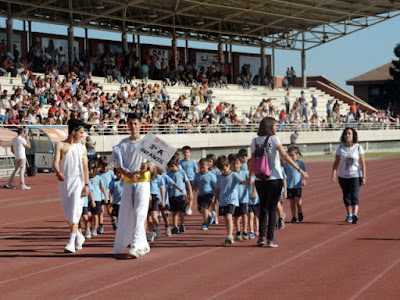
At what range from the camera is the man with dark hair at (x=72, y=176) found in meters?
9.30

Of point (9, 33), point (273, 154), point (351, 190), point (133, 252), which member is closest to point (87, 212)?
point (133, 252)

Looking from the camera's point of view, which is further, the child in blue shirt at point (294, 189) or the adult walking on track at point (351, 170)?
the child in blue shirt at point (294, 189)

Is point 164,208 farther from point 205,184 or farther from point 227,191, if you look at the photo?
point 227,191

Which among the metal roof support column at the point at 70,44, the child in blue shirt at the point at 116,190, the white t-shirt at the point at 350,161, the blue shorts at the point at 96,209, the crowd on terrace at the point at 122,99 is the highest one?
the metal roof support column at the point at 70,44

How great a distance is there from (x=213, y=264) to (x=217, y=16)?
38755mm

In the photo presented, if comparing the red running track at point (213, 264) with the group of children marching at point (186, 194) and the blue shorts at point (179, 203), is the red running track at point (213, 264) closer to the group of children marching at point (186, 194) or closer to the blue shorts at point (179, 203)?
the group of children marching at point (186, 194)

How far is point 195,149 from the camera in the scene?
3497 centimetres

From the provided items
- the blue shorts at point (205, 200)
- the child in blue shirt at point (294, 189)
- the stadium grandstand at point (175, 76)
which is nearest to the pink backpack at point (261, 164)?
the blue shorts at point (205, 200)

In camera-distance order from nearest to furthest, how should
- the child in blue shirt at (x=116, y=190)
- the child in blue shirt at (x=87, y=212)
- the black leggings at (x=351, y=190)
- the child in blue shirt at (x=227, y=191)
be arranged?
the child in blue shirt at (x=227, y=191), the child in blue shirt at (x=87, y=212), the child in blue shirt at (x=116, y=190), the black leggings at (x=351, y=190)

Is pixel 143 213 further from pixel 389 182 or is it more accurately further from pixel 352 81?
pixel 352 81

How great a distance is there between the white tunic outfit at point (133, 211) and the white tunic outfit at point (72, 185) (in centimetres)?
66

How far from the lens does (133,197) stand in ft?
29.6

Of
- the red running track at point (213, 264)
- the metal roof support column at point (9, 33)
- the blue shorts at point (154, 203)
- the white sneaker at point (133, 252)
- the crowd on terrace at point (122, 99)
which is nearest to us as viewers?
the red running track at point (213, 264)

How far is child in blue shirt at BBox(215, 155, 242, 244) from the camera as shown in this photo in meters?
10.2
